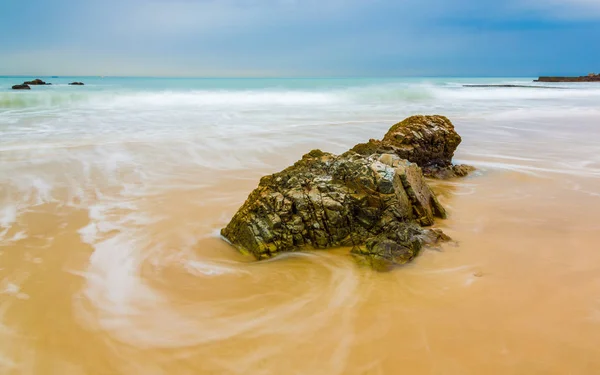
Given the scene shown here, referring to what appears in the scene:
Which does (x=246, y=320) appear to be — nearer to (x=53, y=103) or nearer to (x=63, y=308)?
(x=63, y=308)

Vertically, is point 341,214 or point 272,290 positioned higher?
point 341,214

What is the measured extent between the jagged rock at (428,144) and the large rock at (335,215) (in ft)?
6.41

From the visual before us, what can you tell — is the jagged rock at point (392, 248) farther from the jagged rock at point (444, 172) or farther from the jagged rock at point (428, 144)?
the jagged rock at point (444, 172)

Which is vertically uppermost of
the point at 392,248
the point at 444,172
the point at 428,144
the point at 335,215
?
the point at 428,144

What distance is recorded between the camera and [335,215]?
11.7 ft

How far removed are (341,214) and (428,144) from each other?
10.1ft

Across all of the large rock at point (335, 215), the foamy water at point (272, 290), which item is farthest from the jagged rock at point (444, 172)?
the large rock at point (335, 215)

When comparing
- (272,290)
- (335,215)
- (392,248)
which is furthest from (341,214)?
(272,290)

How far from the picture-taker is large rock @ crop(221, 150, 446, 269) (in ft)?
11.3

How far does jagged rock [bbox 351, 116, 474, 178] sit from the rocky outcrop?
72.4 inches

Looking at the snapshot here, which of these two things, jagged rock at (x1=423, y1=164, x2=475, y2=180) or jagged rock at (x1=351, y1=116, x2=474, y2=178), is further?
jagged rock at (x1=423, y1=164, x2=475, y2=180)

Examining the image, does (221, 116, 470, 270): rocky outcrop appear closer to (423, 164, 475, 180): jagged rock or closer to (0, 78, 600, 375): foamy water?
(0, 78, 600, 375): foamy water

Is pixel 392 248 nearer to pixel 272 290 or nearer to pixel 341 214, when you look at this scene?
pixel 341 214

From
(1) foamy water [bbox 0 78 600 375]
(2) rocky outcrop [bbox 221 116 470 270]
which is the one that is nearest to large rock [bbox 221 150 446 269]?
(2) rocky outcrop [bbox 221 116 470 270]
